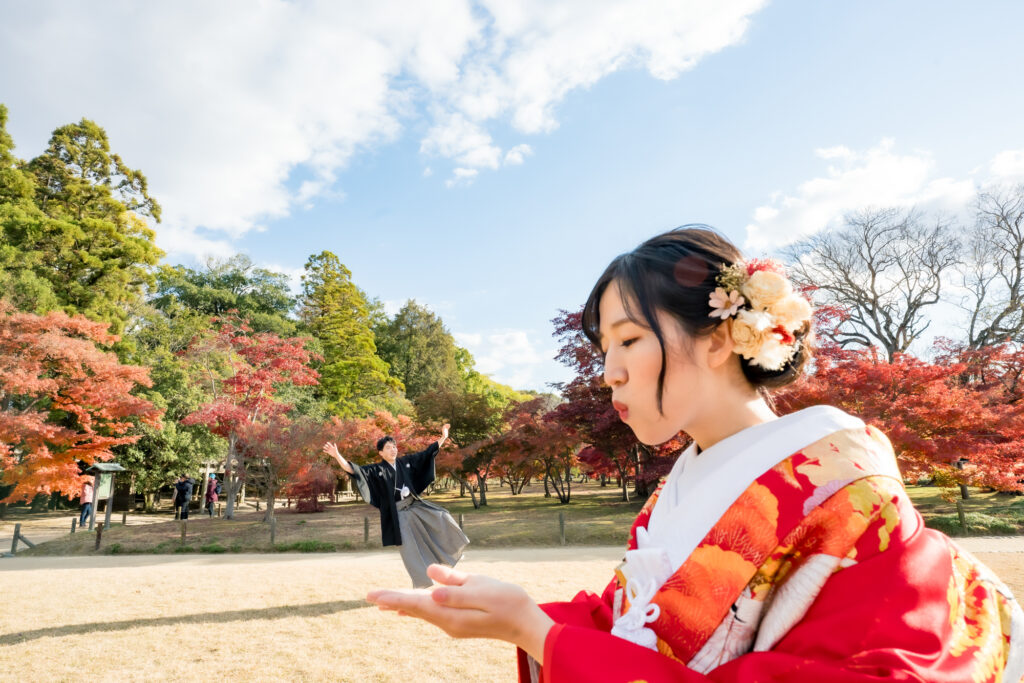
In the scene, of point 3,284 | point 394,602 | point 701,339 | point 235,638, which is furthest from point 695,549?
point 3,284

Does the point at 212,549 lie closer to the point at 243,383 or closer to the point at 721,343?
the point at 243,383

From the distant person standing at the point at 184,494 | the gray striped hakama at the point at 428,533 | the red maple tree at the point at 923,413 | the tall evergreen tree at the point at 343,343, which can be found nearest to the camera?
the gray striped hakama at the point at 428,533

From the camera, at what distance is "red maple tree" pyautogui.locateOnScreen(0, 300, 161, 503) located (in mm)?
11789

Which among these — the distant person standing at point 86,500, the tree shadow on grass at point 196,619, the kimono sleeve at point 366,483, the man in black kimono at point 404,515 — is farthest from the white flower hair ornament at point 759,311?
the distant person standing at point 86,500

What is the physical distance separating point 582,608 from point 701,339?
0.68m

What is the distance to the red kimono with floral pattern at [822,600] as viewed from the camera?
0.75 meters

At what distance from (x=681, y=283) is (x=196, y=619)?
659cm

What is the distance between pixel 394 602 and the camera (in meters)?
0.93

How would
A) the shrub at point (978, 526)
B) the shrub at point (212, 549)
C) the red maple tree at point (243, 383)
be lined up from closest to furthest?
1. the shrub at point (978, 526)
2. the shrub at point (212, 549)
3. the red maple tree at point (243, 383)

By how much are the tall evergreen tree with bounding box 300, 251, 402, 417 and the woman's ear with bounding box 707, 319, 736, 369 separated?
22.0 metres

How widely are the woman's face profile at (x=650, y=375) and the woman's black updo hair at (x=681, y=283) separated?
0.01 meters

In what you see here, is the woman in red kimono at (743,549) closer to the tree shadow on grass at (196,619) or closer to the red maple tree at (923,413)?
the tree shadow on grass at (196,619)

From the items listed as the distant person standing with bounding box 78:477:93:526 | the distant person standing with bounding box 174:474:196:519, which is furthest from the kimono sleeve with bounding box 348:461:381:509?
the distant person standing with bounding box 78:477:93:526

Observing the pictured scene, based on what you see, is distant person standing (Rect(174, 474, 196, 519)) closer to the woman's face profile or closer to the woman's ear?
the woman's face profile
